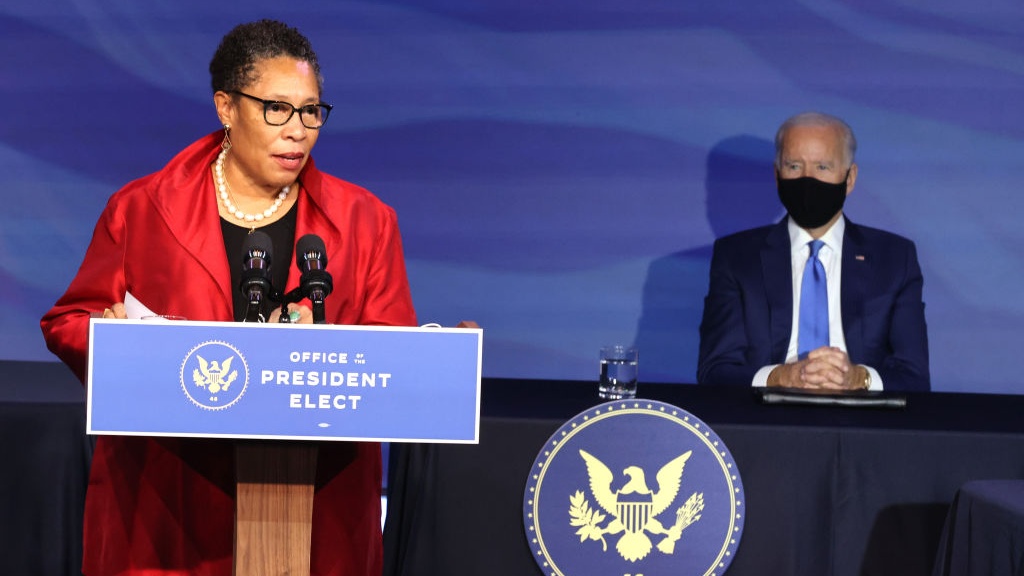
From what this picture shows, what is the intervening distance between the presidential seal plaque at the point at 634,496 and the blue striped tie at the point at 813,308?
4.35ft

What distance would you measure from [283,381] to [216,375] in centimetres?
9

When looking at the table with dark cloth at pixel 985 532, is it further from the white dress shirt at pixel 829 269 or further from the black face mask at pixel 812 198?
the black face mask at pixel 812 198

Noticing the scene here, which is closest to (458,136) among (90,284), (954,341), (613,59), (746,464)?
(613,59)

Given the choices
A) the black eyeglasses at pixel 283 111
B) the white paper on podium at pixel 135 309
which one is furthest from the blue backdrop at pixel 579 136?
the white paper on podium at pixel 135 309

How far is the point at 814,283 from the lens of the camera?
3.84 m

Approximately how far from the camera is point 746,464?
2.66m

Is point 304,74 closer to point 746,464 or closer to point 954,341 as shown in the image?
point 746,464

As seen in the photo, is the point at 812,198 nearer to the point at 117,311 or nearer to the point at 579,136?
the point at 579,136

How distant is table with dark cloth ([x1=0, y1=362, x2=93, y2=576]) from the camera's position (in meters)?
2.86

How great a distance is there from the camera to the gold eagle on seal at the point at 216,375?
1.64 meters

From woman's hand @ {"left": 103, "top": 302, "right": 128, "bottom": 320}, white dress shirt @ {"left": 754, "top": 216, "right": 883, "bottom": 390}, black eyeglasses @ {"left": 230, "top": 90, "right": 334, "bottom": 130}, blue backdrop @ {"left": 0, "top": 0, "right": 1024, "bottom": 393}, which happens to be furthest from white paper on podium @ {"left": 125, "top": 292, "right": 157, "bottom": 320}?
blue backdrop @ {"left": 0, "top": 0, "right": 1024, "bottom": 393}

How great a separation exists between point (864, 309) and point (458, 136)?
5.82 ft

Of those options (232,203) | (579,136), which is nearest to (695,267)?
(579,136)

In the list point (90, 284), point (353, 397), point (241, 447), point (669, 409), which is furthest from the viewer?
point (669, 409)
